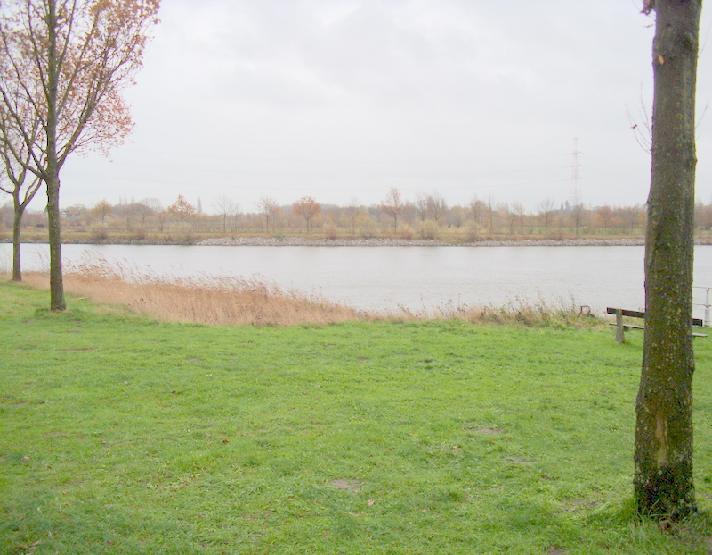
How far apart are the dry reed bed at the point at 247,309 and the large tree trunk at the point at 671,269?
876 cm

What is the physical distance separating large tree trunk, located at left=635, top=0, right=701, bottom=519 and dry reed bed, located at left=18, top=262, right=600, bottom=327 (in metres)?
8.76

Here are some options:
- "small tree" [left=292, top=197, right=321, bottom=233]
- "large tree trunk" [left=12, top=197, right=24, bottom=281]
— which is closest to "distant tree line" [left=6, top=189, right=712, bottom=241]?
"small tree" [left=292, top=197, right=321, bottom=233]

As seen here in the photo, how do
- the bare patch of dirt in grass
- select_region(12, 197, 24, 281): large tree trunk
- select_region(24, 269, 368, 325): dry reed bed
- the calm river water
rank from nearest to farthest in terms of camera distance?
the bare patch of dirt in grass < select_region(24, 269, 368, 325): dry reed bed < select_region(12, 197, 24, 281): large tree trunk < the calm river water

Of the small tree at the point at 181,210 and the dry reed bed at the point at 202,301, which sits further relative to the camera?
the small tree at the point at 181,210

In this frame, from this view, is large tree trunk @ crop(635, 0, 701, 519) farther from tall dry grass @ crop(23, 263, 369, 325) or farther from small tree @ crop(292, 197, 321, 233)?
small tree @ crop(292, 197, 321, 233)

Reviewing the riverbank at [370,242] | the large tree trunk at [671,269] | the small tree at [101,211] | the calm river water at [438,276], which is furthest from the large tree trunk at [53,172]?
the small tree at [101,211]

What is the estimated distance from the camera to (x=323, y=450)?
185 inches

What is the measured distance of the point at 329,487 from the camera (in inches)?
158

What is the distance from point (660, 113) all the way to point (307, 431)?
3462 mm

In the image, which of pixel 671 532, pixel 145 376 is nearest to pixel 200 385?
pixel 145 376

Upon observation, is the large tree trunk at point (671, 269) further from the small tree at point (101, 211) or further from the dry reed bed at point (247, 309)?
the small tree at point (101, 211)

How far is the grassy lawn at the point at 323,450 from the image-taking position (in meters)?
3.40

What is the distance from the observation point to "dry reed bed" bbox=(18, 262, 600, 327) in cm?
1264

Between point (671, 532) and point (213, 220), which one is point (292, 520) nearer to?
point (671, 532)
